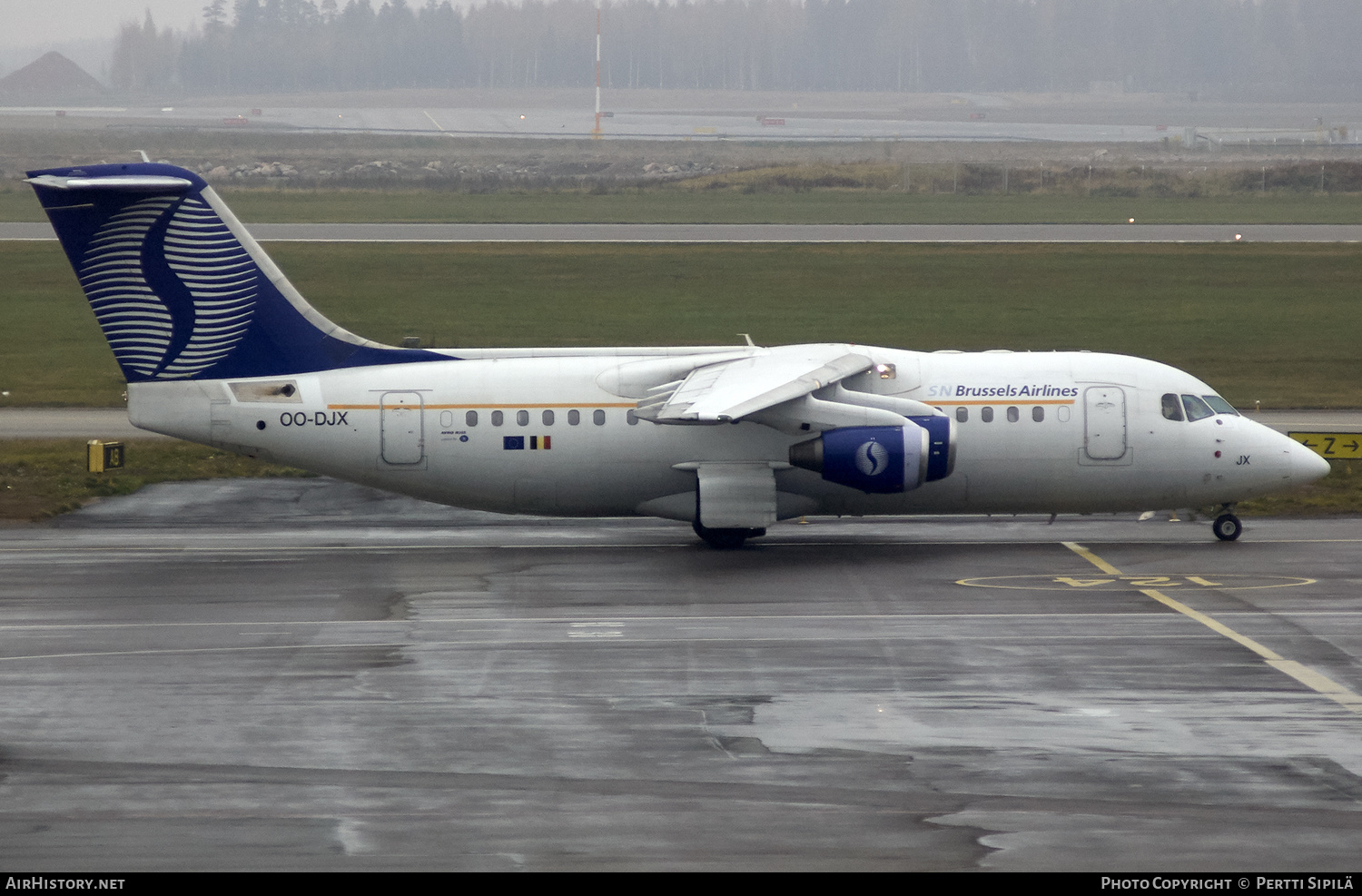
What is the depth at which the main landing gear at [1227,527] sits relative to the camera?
28047 millimetres

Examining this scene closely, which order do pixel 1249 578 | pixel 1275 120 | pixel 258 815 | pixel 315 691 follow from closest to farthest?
pixel 258 815
pixel 315 691
pixel 1249 578
pixel 1275 120

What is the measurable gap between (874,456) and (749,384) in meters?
2.51

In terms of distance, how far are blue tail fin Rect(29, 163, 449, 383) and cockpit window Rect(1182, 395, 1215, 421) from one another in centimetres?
1535

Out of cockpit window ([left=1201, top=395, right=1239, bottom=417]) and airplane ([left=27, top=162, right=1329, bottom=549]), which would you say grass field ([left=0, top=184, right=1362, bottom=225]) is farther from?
airplane ([left=27, top=162, right=1329, bottom=549])

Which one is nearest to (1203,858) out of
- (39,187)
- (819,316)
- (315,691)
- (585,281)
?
(315,691)

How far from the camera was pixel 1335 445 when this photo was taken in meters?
32.0

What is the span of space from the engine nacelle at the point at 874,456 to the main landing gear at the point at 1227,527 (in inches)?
252

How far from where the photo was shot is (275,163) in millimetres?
118062

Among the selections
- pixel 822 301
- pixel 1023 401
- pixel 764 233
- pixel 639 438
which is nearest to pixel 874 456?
pixel 1023 401

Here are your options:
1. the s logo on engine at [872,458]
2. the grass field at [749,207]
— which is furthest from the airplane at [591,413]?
the grass field at [749,207]

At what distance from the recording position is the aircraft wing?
79.3 ft

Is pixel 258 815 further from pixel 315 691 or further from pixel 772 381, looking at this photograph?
pixel 772 381

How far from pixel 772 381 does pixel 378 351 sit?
297 inches

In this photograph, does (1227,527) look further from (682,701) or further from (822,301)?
(822,301)
